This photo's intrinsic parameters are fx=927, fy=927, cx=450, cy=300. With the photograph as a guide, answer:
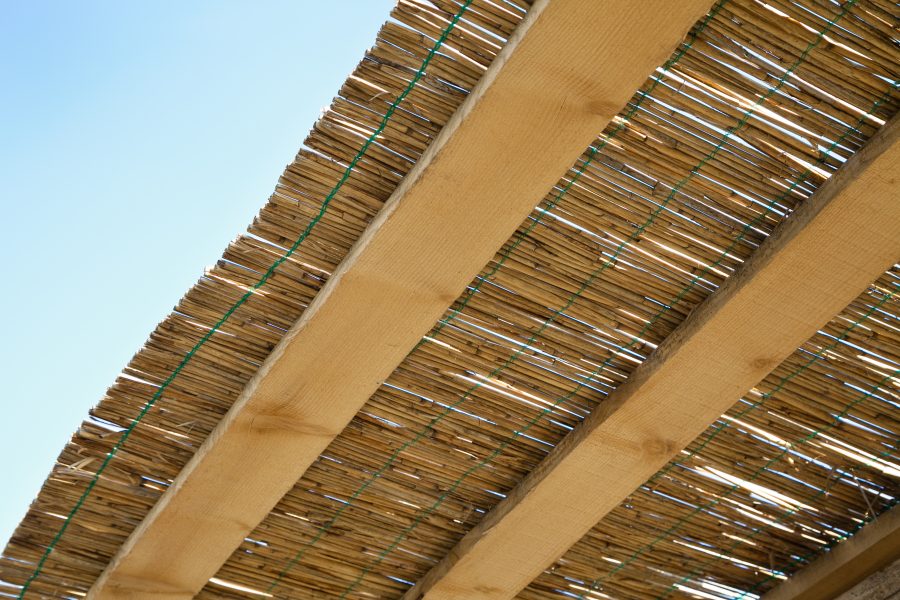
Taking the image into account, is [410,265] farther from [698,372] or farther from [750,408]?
[750,408]

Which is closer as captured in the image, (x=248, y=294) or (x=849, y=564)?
(x=248, y=294)

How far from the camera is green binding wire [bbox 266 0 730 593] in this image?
196 centimetres

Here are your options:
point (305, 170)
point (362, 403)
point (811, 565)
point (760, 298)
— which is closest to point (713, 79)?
point (760, 298)

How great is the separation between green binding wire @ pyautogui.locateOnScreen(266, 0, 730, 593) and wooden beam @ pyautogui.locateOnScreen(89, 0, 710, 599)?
5.5 inches

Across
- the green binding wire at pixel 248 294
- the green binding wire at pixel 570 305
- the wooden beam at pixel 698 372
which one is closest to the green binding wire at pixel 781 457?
the wooden beam at pixel 698 372

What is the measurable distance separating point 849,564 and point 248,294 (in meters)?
1.93

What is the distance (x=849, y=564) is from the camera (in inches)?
108

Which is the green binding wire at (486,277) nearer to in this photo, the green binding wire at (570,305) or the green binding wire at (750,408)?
the green binding wire at (570,305)

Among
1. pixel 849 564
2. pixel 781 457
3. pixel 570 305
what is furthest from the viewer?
pixel 849 564

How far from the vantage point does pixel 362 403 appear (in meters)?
2.30

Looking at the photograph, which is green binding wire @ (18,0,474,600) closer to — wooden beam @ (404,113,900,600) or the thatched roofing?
the thatched roofing

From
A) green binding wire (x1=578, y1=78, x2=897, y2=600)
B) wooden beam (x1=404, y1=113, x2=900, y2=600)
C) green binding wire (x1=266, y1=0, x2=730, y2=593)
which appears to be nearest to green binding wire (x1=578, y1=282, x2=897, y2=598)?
green binding wire (x1=578, y1=78, x2=897, y2=600)

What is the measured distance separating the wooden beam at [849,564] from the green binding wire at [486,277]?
4.18 feet

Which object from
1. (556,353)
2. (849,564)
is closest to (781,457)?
(849,564)
